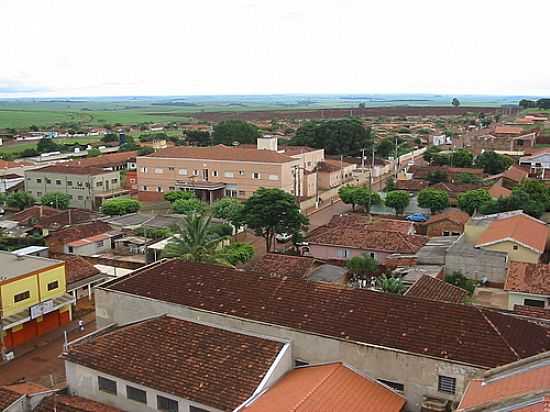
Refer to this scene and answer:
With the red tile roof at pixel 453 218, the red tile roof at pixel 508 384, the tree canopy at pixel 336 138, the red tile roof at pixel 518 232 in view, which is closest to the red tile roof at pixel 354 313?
the red tile roof at pixel 508 384

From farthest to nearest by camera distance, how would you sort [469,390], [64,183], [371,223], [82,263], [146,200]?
[146,200] → [64,183] → [371,223] → [82,263] → [469,390]

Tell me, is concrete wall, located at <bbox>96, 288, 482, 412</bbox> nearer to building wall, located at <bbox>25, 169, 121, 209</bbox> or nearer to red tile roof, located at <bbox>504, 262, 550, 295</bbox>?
red tile roof, located at <bbox>504, 262, 550, 295</bbox>

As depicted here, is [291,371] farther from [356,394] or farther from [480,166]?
[480,166]

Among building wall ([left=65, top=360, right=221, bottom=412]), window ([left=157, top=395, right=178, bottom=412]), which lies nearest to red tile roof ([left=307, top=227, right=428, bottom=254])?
building wall ([left=65, top=360, right=221, bottom=412])

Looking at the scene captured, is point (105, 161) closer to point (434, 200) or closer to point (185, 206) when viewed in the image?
point (185, 206)

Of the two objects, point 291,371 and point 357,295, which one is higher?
point 357,295

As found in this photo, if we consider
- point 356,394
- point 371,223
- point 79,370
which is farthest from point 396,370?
point 371,223

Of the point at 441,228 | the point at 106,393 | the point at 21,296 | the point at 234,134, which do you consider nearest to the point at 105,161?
the point at 234,134
